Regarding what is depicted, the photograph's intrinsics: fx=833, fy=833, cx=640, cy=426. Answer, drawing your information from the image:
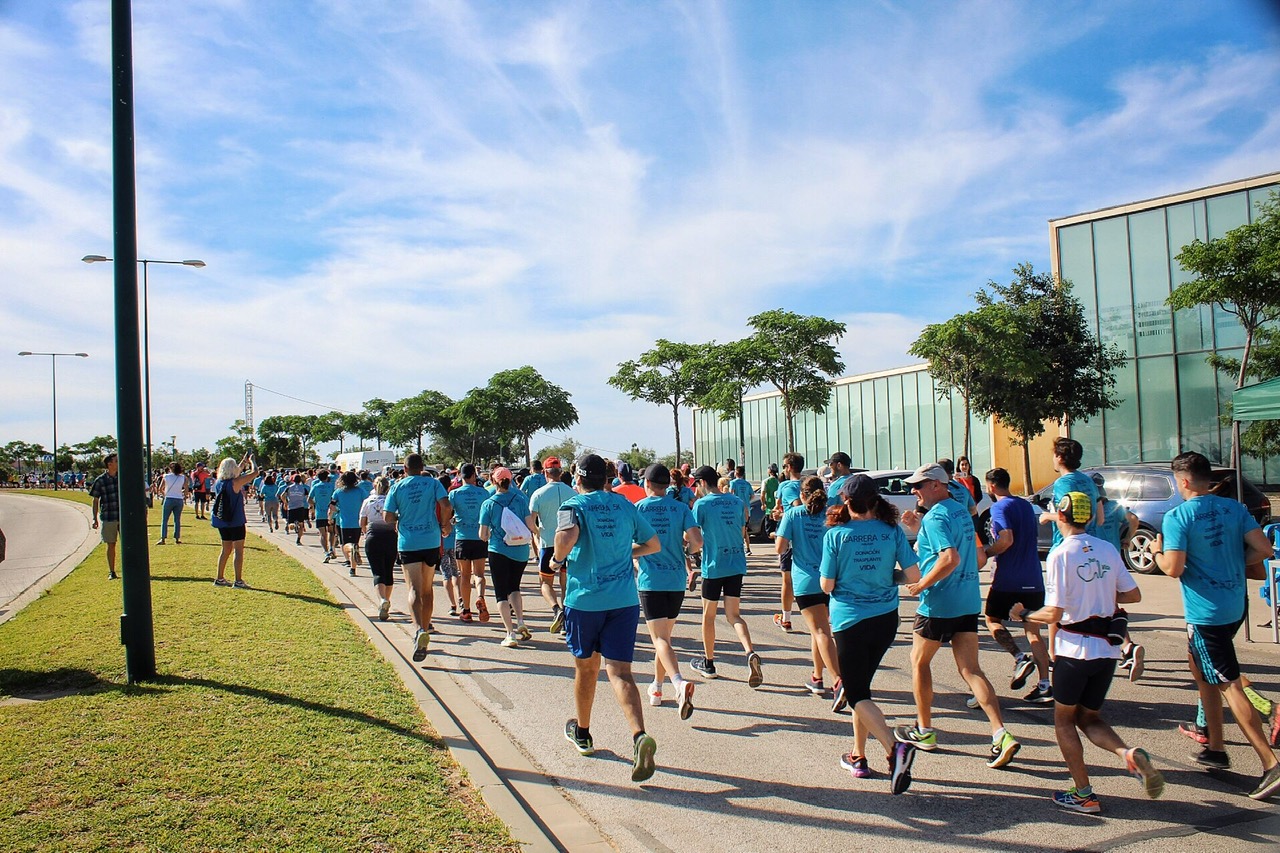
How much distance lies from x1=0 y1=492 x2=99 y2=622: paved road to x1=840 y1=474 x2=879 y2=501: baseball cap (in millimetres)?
10326

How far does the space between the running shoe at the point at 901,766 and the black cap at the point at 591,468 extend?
91.7 inches

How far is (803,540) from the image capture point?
6.76m

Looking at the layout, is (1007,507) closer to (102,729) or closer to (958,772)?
(958,772)

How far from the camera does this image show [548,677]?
751cm

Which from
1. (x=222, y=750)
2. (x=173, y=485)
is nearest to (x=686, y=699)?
(x=222, y=750)

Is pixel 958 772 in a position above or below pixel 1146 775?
below

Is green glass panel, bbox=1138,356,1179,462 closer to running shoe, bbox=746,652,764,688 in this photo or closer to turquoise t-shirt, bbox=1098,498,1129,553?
turquoise t-shirt, bbox=1098,498,1129,553

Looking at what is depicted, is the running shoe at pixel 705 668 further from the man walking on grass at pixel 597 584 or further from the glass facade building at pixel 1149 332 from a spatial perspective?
the glass facade building at pixel 1149 332

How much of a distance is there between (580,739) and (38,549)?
65.0 ft

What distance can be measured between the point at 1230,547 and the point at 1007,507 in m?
1.88

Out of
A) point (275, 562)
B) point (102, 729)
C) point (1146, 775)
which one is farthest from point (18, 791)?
point (275, 562)

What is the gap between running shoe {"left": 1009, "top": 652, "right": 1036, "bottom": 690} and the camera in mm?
6754

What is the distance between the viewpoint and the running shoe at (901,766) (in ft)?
14.8

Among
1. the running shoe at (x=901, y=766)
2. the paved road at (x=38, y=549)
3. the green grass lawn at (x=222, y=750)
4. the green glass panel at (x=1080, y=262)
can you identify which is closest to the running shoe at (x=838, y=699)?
the running shoe at (x=901, y=766)
